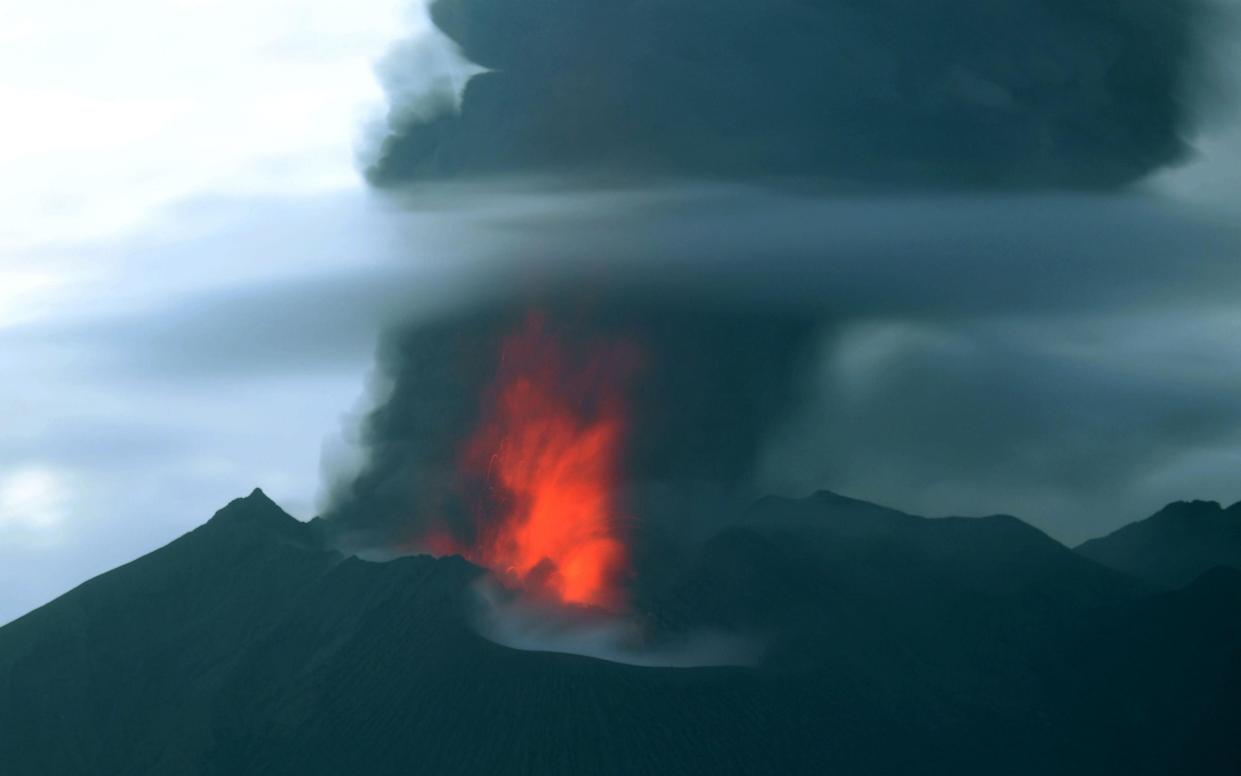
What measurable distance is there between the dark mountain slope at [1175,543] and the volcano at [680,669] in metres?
8.34

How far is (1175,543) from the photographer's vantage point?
88125mm

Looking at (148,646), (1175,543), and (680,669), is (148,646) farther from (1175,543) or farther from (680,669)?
(1175,543)

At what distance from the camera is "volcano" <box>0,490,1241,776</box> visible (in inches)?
2569

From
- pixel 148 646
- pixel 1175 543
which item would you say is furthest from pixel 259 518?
pixel 1175 543

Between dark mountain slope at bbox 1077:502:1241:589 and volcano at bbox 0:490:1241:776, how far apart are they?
8344 mm

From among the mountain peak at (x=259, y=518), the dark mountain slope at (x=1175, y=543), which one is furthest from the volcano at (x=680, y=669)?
the dark mountain slope at (x=1175, y=543)

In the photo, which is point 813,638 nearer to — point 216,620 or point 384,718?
point 384,718

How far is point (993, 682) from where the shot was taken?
70750mm

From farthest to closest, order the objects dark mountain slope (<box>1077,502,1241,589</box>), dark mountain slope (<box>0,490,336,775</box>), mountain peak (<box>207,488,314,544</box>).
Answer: dark mountain slope (<box>1077,502,1241,589</box>), mountain peak (<box>207,488,314,544</box>), dark mountain slope (<box>0,490,336,775</box>)

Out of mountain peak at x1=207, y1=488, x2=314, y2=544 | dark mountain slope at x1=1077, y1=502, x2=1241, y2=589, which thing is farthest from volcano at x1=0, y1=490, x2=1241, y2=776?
dark mountain slope at x1=1077, y1=502, x2=1241, y2=589

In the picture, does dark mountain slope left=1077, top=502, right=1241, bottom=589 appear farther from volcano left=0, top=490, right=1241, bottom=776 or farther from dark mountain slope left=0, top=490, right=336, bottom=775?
dark mountain slope left=0, top=490, right=336, bottom=775

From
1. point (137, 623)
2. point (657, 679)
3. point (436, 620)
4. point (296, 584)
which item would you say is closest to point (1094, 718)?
point (657, 679)

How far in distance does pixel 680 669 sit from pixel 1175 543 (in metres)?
32.0

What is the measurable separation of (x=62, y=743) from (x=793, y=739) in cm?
2924
